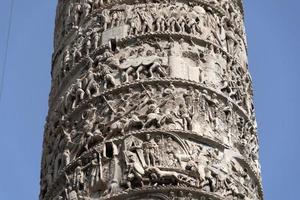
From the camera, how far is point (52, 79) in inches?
309

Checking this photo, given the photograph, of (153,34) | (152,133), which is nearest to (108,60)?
(153,34)

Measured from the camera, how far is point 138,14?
748 cm

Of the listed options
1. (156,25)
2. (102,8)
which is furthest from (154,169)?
(102,8)

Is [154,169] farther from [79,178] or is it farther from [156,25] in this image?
[156,25]

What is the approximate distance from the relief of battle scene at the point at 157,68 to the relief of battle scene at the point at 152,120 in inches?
3.8

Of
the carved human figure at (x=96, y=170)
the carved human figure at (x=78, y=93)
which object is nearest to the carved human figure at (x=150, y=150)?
the carved human figure at (x=96, y=170)

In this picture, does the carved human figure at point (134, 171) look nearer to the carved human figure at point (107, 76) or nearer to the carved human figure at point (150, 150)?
the carved human figure at point (150, 150)

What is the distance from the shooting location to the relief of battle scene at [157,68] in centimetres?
701

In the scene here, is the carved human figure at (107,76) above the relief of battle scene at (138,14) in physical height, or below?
below

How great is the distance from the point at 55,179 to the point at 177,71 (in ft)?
3.29

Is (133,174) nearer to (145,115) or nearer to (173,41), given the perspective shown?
(145,115)

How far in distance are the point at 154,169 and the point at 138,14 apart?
1477mm

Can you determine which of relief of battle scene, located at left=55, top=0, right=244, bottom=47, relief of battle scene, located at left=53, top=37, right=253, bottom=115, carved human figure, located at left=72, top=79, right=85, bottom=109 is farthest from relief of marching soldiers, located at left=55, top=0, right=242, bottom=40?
carved human figure, located at left=72, top=79, right=85, bottom=109

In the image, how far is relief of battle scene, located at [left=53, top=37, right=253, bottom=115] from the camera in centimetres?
701
